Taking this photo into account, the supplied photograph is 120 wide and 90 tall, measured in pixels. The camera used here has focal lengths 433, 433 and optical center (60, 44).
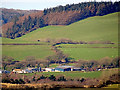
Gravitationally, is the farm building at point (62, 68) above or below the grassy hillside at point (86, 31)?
below

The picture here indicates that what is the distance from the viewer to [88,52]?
40.7 metres

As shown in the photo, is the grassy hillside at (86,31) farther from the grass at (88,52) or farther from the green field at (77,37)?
the grass at (88,52)

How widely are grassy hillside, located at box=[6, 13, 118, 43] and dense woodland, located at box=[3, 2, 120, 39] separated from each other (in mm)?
899

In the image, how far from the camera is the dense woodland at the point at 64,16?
5347 centimetres

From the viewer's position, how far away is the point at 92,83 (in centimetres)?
3039

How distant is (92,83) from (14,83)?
549 centimetres

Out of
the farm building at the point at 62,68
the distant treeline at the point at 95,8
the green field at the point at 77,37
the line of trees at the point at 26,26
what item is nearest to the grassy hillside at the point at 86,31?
the green field at the point at 77,37

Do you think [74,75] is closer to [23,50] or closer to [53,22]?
[23,50]

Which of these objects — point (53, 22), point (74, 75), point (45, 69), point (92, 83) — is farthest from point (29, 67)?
point (53, 22)

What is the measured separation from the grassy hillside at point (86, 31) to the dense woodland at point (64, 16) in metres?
0.90

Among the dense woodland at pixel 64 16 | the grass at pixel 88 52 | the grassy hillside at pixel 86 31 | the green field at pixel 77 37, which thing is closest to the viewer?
the grass at pixel 88 52

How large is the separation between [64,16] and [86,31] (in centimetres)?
601

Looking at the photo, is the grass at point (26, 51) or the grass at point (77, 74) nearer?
the grass at point (77, 74)

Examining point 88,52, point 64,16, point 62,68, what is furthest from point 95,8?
point 62,68
